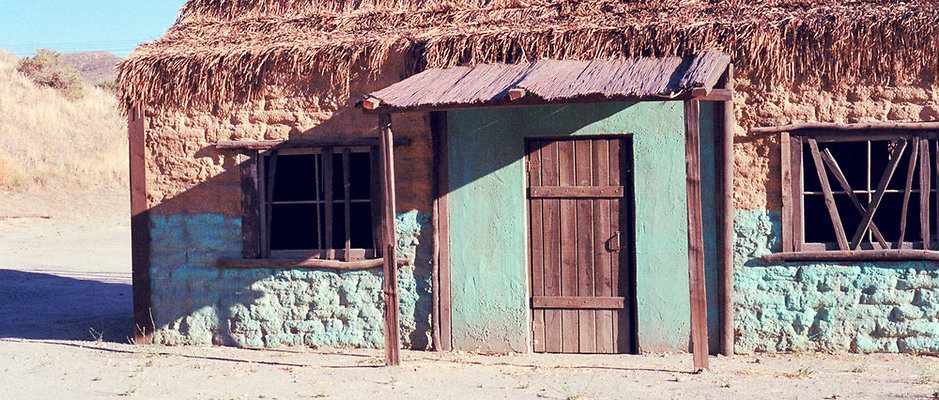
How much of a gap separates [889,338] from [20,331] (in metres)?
7.62

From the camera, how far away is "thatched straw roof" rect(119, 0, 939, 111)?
22.8 ft

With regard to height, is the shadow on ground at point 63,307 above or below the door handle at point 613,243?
below

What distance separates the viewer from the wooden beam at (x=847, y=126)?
22.7ft

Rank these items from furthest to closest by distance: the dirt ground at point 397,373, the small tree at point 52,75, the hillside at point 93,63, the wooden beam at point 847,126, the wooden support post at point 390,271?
the hillside at point 93,63, the small tree at point 52,75, the wooden beam at point 847,126, the wooden support post at point 390,271, the dirt ground at point 397,373

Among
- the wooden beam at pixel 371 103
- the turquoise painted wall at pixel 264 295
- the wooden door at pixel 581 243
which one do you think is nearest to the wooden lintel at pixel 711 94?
the wooden door at pixel 581 243

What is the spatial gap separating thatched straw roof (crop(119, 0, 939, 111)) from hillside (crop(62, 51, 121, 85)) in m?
41.1

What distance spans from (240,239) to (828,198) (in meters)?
4.74

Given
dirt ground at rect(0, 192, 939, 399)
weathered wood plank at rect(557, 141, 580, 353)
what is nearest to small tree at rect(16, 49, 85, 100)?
dirt ground at rect(0, 192, 939, 399)

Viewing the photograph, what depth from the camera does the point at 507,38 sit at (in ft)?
24.6

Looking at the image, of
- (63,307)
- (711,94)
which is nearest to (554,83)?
(711,94)

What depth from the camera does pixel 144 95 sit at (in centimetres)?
801

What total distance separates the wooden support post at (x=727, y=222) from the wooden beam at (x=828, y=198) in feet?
2.03

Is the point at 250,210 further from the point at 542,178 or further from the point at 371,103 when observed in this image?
the point at 542,178

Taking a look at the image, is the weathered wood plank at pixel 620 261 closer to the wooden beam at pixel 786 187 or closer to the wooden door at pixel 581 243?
the wooden door at pixel 581 243
